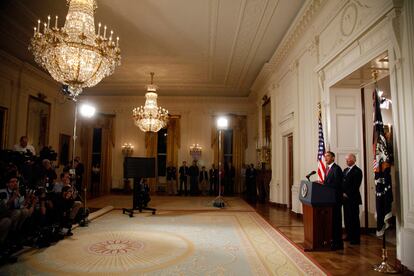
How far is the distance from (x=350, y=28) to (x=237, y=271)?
407cm

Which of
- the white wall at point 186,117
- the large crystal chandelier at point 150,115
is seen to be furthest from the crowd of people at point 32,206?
the white wall at point 186,117

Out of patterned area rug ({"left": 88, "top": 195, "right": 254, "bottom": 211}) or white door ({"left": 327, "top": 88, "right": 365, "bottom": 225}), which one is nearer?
white door ({"left": 327, "top": 88, "right": 365, "bottom": 225})

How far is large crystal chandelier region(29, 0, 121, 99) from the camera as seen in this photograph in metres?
4.29

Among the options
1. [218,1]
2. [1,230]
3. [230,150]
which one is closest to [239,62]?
[218,1]

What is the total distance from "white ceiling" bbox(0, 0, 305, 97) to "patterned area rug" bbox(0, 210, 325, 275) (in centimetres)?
460

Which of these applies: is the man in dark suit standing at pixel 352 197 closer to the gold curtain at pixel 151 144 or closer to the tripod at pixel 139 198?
the tripod at pixel 139 198

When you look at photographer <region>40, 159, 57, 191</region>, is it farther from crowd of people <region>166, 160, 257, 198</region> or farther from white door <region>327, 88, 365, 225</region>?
crowd of people <region>166, 160, 257, 198</region>

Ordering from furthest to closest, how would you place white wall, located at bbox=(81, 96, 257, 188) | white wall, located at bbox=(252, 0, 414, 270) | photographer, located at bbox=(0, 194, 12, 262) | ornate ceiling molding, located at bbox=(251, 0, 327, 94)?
white wall, located at bbox=(81, 96, 257, 188) < ornate ceiling molding, located at bbox=(251, 0, 327, 94) < photographer, located at bbox=(0, 194, 12, 262) < white wall, located at bbox=(252, 0, 414, 270)

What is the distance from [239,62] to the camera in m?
9.32

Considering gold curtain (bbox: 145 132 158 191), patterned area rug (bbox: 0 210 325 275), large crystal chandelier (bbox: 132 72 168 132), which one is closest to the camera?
patterned area rug (bbox: 0 210 325 275)

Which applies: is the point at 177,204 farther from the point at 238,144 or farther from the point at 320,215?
the point at 320,215

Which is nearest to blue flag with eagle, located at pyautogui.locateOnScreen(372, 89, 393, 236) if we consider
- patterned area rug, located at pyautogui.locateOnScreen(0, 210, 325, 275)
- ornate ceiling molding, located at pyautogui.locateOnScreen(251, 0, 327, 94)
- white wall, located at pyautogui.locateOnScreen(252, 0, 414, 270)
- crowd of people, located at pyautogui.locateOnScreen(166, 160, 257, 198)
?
white wall, located at pyautogui.locateOnScreen(252, 0, 414, 270)

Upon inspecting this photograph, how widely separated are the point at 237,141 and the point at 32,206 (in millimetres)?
10358

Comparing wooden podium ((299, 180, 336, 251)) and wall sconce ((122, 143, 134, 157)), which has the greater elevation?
wall sconce ((122, 143, 134, 157))
